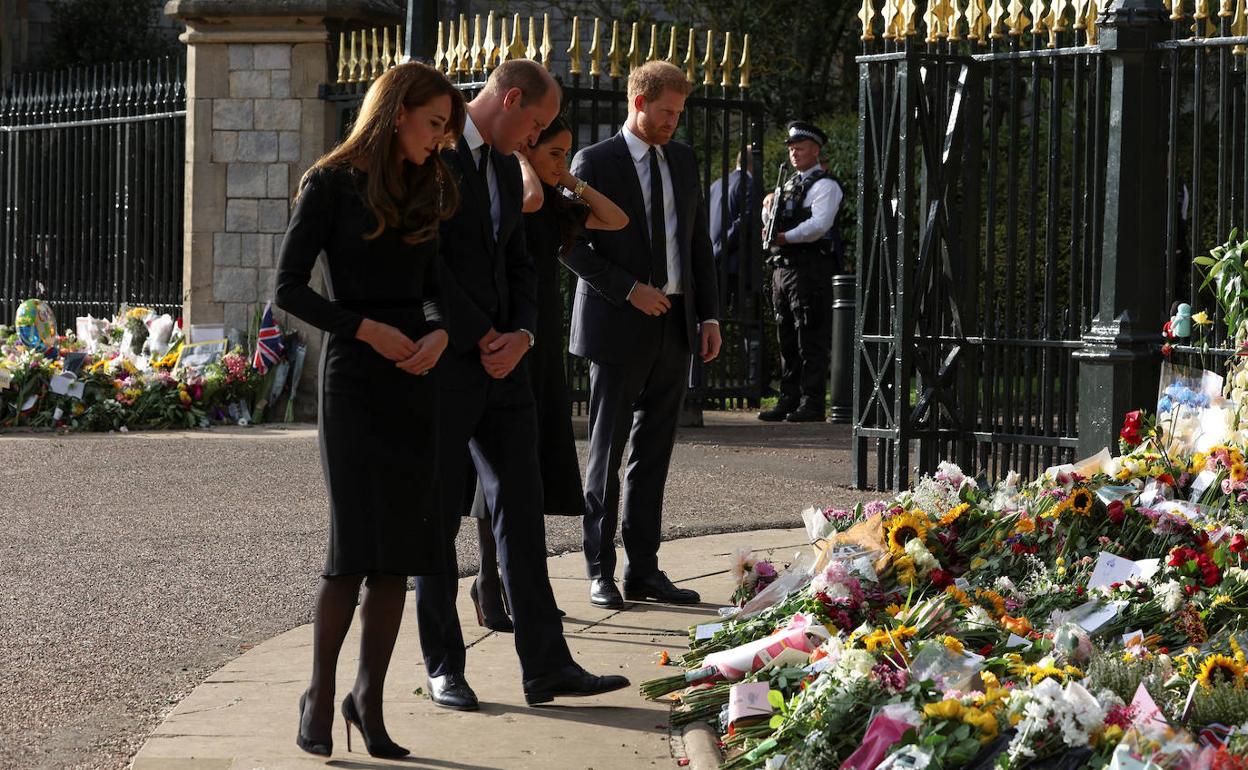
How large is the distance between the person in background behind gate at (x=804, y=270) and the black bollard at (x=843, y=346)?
0.25 feet

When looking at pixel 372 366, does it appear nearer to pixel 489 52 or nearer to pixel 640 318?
→ pixel 640 318

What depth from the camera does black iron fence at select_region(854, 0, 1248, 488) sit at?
25.3 ft

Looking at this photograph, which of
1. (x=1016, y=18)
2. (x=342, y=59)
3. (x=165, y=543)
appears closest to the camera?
(x=165, y=543)

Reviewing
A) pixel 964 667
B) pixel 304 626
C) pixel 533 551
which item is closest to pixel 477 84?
pixel 304 626

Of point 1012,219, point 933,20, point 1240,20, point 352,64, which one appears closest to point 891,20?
point 933,20

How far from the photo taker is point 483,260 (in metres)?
4.93

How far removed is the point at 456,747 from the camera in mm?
4449

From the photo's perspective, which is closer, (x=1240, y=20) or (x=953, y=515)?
(x=953, y=515)

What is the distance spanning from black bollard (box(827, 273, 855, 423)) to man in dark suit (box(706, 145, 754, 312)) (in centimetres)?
74

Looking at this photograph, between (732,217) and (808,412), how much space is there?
1511 millimetres

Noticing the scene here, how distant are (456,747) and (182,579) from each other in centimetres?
272

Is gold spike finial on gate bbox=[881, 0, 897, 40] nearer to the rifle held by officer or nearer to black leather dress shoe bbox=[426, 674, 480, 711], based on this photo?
the rifle held by officer

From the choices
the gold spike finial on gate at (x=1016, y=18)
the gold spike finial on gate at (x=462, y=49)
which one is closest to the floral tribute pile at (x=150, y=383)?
the gold spike finial on gate at (x=462, y=49)

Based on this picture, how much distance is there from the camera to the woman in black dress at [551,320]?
5457mm
